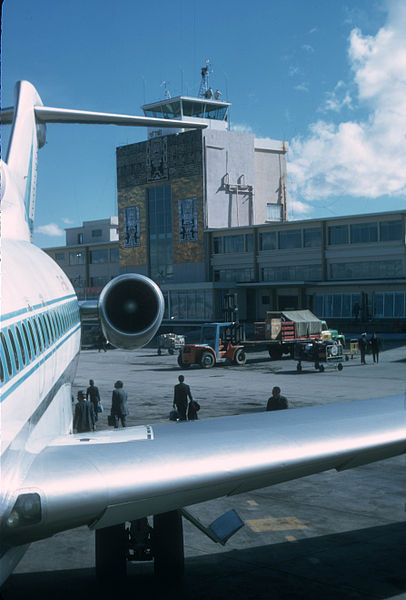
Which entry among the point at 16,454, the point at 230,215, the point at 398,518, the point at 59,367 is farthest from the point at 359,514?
the point at 230,215

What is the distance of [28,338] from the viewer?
670 centimetres

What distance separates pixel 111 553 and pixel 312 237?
5937 cm

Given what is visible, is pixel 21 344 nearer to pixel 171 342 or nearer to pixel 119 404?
pixel 119 404

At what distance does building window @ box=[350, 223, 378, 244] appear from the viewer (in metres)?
59.8

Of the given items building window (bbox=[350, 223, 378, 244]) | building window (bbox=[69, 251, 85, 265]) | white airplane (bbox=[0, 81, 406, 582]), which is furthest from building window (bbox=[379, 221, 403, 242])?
white airplane (bbox=[0, 81, 406, 582])

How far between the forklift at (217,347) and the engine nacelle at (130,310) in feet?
72.9

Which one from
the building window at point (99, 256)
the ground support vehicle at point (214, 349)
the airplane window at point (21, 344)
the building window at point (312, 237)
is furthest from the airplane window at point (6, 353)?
the building window at point (99, 256)

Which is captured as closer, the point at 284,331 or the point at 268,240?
the point at 284,331

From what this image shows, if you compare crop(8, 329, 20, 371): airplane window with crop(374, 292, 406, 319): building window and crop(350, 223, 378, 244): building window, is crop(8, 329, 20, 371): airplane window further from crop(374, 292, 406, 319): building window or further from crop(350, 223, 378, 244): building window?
crop(350, 223, 378, 244): building window

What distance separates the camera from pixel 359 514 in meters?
10.5

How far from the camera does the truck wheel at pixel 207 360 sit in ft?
117

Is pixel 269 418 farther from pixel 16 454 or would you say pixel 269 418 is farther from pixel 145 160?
pixel 145 160

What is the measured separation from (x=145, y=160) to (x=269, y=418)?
7358 centimetres

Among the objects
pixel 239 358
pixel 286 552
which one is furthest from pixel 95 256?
pixel 286 552
